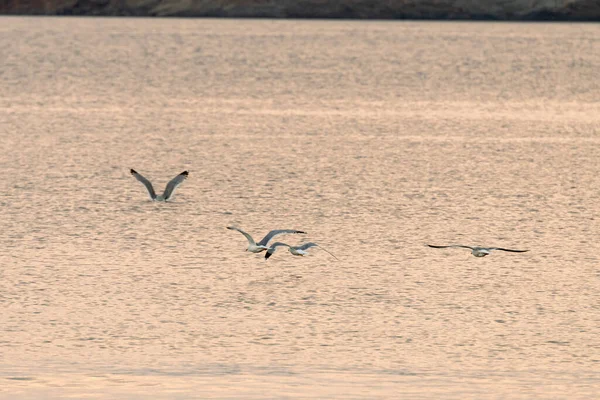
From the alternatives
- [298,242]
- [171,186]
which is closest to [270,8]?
[171,186]

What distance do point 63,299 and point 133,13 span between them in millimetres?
51413

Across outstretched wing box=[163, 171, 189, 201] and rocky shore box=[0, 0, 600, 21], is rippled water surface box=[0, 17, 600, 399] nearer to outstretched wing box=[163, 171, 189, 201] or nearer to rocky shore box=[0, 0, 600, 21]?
outstretched wing box=[163, 171, 189, 201]

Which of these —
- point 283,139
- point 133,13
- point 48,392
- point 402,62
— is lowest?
point 48,392

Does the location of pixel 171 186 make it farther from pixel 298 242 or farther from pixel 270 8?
pixel 270 8

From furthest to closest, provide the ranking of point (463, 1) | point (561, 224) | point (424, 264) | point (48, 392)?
point (463, 1) → point (561, 224) → point (424, 264) → point (48, 392)

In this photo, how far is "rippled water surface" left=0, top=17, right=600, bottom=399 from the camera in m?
5.59

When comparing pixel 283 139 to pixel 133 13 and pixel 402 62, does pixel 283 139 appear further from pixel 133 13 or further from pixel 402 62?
pixel 133 13


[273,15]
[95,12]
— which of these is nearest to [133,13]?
[95,12]

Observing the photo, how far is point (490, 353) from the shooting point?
583 cm

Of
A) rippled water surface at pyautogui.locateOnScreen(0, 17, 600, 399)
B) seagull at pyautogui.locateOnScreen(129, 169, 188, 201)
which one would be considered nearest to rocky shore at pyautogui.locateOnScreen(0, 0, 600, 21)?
rippled water surface at pyautogui.locateOnScreen(0, 17, 600, 399)

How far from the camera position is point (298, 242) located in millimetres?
8172

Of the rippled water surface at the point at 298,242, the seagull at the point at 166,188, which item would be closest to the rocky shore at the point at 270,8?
the rippled water surface at the point at 298,242

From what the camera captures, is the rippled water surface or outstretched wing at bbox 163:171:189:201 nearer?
the rippled water surface

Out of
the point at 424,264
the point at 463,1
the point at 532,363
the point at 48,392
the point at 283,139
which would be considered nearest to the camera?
the point at 48,392
